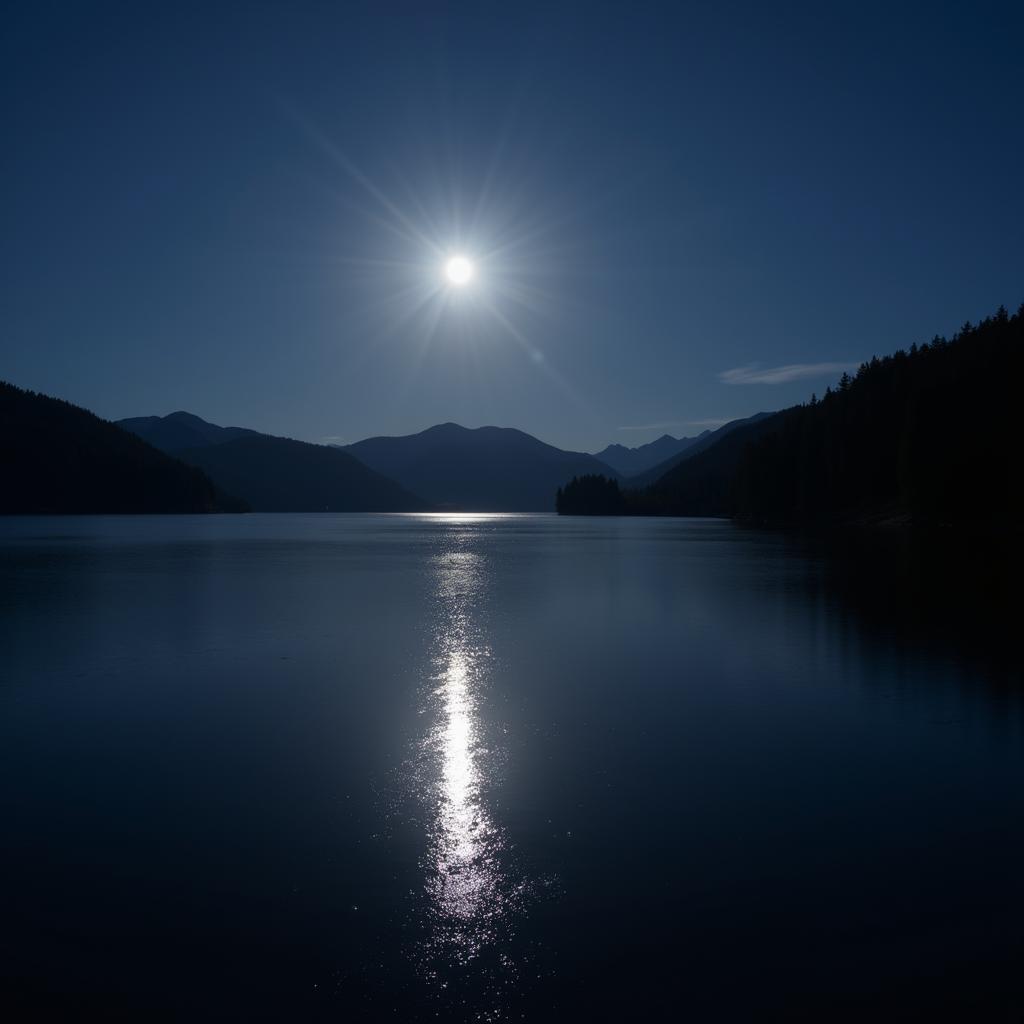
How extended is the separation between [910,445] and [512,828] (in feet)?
367

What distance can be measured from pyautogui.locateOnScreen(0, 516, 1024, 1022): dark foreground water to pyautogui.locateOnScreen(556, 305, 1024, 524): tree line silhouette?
90.7m

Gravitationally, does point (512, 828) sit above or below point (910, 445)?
below

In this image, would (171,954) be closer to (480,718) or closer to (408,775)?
(408,775)

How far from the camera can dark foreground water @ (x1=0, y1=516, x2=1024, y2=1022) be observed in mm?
7004

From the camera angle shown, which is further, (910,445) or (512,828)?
(910,445)

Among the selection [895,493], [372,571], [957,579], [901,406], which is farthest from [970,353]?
[372,571]

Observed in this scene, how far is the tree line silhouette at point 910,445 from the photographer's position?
101812mm

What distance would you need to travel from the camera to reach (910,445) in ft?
348

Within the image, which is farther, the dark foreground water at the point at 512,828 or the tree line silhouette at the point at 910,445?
the tree line silhouette at the point at 910,445

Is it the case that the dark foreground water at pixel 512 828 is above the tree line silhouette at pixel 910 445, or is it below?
below

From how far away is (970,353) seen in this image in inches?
5000

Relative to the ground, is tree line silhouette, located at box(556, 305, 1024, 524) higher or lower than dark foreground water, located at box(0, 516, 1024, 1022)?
higher

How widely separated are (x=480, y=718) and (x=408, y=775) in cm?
377

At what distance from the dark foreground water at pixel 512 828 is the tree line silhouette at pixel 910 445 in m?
90.7
